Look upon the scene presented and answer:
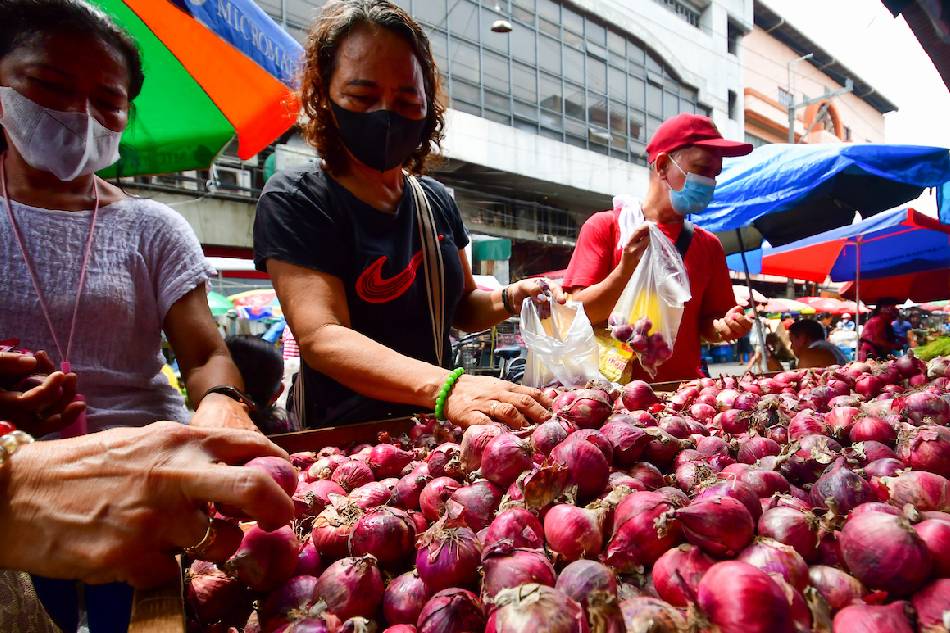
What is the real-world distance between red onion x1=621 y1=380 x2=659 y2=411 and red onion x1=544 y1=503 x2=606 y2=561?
79 cm

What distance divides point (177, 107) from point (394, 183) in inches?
91.5

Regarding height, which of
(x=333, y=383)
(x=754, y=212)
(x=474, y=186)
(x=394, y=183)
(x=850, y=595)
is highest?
(x=474, y=186)

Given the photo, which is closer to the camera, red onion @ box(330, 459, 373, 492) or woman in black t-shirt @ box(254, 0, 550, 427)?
red onion @ box(330, 459, 373, 492)

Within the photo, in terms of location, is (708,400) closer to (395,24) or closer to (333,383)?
(333,383)

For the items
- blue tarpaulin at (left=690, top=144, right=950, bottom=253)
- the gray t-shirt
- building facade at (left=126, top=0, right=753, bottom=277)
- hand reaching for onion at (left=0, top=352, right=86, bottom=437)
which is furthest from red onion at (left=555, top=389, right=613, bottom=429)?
building facade at (left=126, top=0, right=753, bottom=277)

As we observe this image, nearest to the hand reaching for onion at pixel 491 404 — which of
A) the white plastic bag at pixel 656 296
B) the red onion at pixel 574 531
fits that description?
the red onion at pixel 574 531

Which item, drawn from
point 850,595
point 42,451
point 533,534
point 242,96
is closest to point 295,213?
point 42,451

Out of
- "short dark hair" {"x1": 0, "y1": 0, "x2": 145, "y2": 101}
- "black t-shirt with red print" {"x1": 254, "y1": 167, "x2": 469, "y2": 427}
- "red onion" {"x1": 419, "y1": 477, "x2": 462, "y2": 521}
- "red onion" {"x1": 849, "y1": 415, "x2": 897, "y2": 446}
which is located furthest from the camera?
"black t-shirt with red print" {"x1": 254, "y1": 167, "x2": 469, "y2": 427}

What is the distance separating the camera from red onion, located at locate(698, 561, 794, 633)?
2.27ft

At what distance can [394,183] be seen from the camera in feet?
7.32

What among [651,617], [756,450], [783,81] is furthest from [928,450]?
[783,81]

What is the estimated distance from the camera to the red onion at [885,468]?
3.81 ft

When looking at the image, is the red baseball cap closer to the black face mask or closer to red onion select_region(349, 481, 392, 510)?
the black face mask

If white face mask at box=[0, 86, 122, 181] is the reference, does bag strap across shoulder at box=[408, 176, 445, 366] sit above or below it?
below
